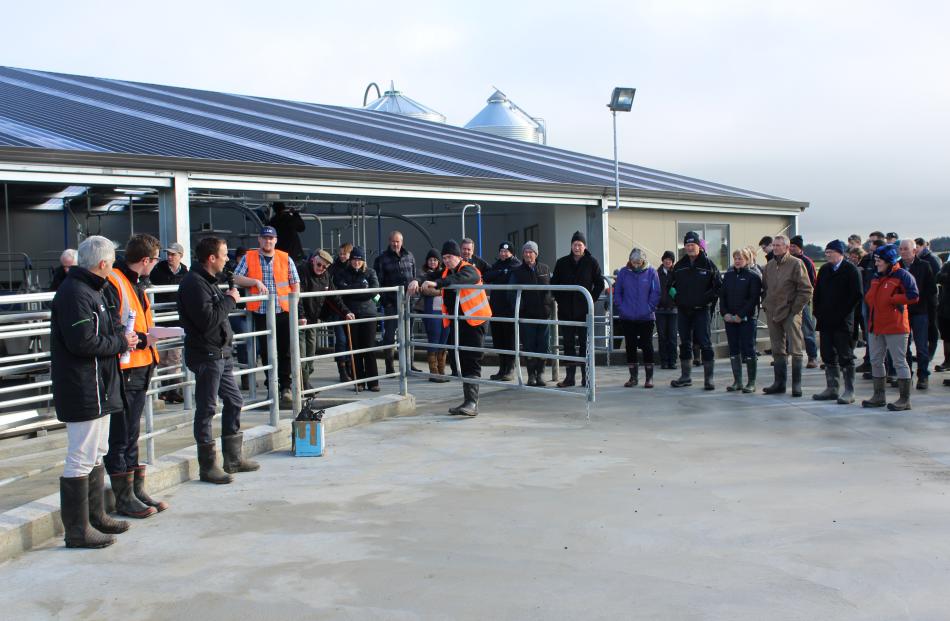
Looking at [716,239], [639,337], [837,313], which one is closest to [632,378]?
[639,337]

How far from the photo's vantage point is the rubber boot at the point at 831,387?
9695 mm

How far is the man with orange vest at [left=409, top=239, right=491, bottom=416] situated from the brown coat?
3242mm

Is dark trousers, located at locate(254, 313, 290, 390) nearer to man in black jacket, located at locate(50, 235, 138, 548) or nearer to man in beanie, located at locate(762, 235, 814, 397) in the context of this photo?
man in black jacket, located at locate(50, 235, 138, 548)

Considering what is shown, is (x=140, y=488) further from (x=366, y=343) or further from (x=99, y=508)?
(x=366, y=343)

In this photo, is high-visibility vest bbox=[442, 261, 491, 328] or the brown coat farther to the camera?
the brown coat

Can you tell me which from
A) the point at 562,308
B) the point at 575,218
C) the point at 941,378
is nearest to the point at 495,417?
the point at 562,308

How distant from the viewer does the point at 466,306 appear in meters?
9.37

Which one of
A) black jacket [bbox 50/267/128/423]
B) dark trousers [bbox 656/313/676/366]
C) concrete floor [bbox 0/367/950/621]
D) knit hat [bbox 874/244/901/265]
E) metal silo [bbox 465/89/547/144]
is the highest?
metal silo [bbox 465/89/547/144]

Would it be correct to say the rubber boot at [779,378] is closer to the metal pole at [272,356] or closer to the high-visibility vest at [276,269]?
the high-visibility vest at [276,269]

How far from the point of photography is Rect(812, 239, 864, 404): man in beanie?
944cm

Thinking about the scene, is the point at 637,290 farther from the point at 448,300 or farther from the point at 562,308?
the point at 448,300

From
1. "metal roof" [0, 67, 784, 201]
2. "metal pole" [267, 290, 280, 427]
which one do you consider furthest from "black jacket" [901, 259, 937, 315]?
"metal pole" [267, 290, 280, 427]

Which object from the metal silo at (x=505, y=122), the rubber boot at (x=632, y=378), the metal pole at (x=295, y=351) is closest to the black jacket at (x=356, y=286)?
the metal pole at (x=295, y=351)

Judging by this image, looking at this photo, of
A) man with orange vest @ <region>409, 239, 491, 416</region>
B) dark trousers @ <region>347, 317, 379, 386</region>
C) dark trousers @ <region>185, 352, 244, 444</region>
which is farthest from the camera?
dark trousers @ <region>347, 317, 379, 386</region>
